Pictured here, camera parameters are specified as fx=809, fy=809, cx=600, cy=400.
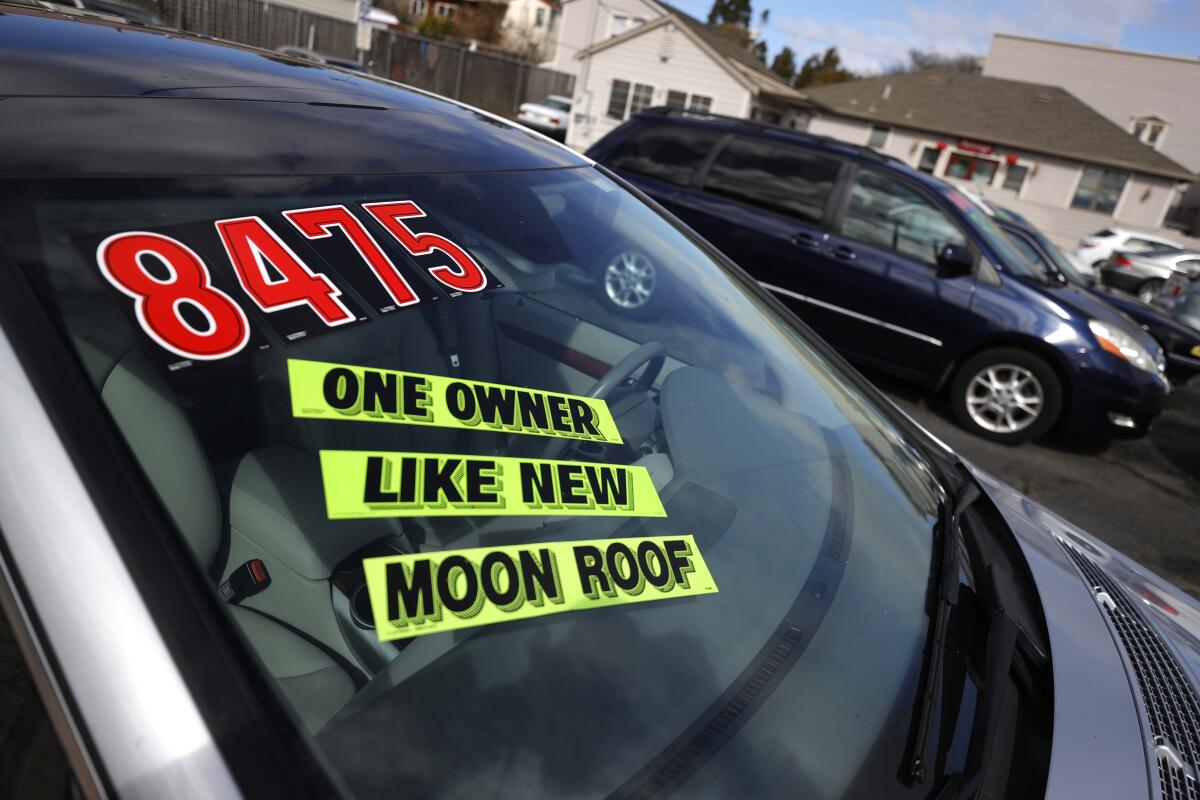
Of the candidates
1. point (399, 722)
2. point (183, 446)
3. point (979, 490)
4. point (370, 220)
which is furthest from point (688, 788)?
point (979, 490)

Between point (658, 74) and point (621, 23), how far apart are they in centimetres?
1180

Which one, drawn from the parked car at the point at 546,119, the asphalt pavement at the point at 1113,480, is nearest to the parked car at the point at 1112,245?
the asphalt pavement at the point at 1113,480

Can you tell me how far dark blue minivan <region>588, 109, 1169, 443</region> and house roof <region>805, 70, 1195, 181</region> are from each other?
25.3 m

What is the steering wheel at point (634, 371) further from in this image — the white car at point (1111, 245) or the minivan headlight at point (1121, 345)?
the white car at point (1111, 245)

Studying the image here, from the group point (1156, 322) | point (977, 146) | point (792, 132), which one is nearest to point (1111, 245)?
point (1156, 322)

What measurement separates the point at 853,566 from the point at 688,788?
549 mm

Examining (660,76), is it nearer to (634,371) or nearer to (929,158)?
(929,158)

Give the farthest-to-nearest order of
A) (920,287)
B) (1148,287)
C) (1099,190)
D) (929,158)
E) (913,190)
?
1. (929,158)
2. (1099,190)
3. (1148,287)
4. (913,190)
5. (920,287)

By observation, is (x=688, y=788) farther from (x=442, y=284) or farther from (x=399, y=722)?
(x=442, y=284)

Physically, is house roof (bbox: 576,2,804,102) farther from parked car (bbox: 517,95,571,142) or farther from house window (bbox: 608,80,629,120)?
parked car (bbox: 517,95,571,142)

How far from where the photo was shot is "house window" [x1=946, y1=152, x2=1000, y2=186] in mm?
27516

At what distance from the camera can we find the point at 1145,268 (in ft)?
48.3

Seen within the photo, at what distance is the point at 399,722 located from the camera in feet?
2.89

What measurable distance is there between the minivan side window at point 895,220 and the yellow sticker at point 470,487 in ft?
15.0
